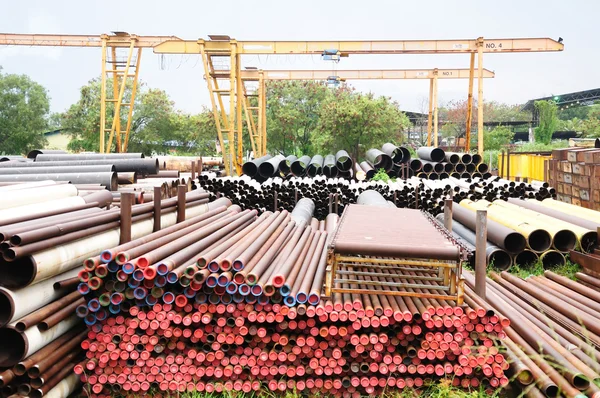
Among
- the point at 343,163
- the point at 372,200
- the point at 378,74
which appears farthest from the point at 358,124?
the point at 372,200

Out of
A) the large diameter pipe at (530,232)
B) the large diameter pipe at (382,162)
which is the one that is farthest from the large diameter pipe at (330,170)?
the large diameter pipe at (530,232)

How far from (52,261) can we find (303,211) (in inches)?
302

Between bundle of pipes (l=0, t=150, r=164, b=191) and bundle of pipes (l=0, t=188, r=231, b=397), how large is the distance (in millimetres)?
3472

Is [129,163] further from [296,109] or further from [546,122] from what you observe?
[546,122]

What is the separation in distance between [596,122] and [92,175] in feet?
157

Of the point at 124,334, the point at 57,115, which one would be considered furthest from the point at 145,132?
the point at 124,334

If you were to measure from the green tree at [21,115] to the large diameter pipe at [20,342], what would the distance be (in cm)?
4612

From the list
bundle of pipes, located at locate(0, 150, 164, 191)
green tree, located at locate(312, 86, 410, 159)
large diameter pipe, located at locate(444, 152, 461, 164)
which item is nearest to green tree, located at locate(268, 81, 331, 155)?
green tree, located at locate(312, 86, 410, 159)

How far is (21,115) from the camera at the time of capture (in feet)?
152

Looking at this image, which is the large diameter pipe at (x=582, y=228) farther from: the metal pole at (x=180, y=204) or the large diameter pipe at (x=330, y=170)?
the large diameter pipe at (x=330, y=170)

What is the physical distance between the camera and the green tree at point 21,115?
149ft

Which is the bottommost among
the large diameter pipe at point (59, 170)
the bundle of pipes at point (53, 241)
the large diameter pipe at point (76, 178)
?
the bundle of pipes at point (53, 241)

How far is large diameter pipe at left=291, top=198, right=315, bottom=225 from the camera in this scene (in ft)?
35.7

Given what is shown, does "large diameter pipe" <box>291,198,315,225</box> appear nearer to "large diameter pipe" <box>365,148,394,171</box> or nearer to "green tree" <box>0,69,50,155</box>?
"large diameter pipe" <box>365,148,394,171</box>
